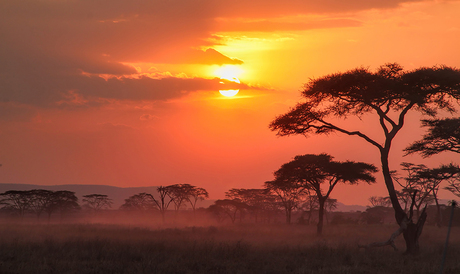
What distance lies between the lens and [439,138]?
1029 inches

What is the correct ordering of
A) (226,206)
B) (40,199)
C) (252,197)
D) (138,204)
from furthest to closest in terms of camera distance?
(138,204), (252,197), (226,206), (40,199)

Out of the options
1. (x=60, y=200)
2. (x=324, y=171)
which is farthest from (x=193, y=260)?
(x=60, y=200)

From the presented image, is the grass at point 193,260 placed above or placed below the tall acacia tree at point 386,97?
below

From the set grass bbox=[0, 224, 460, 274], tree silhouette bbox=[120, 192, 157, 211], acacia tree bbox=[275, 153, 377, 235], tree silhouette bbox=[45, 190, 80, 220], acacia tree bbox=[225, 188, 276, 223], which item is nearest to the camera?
grass bbox=[0, 224, 460, 274]

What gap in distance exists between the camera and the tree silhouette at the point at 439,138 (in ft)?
81.7

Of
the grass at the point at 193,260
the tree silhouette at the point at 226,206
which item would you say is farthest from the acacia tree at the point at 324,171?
the tree silhouette at the point at 226,206

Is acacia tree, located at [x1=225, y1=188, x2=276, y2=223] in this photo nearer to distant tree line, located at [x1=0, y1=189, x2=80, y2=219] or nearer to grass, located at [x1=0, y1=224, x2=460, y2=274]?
distant tree line, located at [x1=0, y1=189, x2=80, y2=219]

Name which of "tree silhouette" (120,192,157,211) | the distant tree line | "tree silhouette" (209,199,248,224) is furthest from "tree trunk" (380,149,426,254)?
"tree silhouette" (120,192,157,211)

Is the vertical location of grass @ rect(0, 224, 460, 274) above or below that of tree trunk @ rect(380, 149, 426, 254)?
below

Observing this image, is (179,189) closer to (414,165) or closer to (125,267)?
(414,165)

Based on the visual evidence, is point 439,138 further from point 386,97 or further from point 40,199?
point 40,199

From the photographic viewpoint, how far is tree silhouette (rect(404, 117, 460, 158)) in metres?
24.9

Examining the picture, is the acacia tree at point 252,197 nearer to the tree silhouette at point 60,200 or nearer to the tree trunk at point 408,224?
the tree silhouette at point 60,200

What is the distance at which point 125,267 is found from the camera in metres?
13.1
